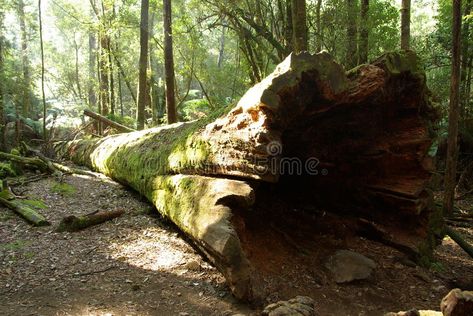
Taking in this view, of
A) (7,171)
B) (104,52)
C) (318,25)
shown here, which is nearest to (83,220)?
(7,171)

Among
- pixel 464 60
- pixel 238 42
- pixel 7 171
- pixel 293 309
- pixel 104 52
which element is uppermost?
pixel 104 52

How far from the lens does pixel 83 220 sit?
549 centimetres

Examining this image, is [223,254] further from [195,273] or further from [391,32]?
[391,32]

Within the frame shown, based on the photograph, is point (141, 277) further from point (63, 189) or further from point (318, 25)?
point (318, 25)

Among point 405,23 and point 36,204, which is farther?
point 405,23

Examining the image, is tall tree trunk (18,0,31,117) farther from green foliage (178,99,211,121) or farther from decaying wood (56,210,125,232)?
decaying wood (56,210,125,232)

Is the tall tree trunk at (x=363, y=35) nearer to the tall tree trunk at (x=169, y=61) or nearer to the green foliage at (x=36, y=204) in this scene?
the tall tree trunk at (x=169, y=61)

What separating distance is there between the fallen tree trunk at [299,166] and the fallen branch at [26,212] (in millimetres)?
1661

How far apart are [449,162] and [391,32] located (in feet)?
15.2

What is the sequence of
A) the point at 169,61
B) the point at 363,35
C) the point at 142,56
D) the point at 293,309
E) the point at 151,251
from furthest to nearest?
the point at 142,56, the point at 169,61, the point at 363,35, the point at 151,251, the point at 293,309

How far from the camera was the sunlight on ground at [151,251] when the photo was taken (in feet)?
14.4

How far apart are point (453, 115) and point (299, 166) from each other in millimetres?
4373

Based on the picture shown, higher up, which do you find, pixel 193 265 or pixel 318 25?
A: pixel 318 25

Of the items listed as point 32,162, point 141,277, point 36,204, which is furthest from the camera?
point 32,162
